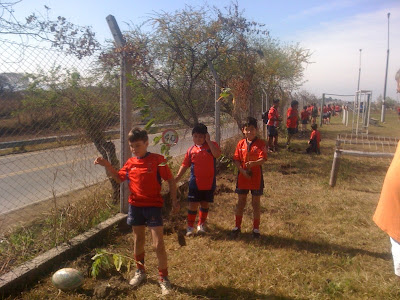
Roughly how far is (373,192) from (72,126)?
5818mm

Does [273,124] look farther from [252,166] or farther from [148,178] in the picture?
[148,178]

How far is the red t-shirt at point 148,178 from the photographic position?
3.08m

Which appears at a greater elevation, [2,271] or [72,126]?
[72,126]

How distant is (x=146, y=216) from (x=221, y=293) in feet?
3.38

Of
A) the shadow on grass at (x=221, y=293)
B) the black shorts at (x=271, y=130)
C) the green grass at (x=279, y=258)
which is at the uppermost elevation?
the black shorts at (x=271, y=130)

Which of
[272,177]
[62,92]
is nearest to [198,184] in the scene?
[62,92]

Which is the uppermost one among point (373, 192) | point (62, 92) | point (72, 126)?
point (62, 92)

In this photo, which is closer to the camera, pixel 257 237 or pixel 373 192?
pixel 257 237

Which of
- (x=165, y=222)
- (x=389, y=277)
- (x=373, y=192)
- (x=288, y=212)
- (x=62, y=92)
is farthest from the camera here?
(x=373, y=192)

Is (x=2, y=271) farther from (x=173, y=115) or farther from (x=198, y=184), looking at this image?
(x=173, y=115)

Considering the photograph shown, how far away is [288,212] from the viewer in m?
5.28

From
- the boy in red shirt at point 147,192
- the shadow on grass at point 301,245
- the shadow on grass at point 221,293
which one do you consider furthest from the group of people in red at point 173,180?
the shadow on grass at point 221,293

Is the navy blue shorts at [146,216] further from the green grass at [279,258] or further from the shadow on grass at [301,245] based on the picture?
the shadow on grass at [301,245]

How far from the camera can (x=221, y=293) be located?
306 centimetres
